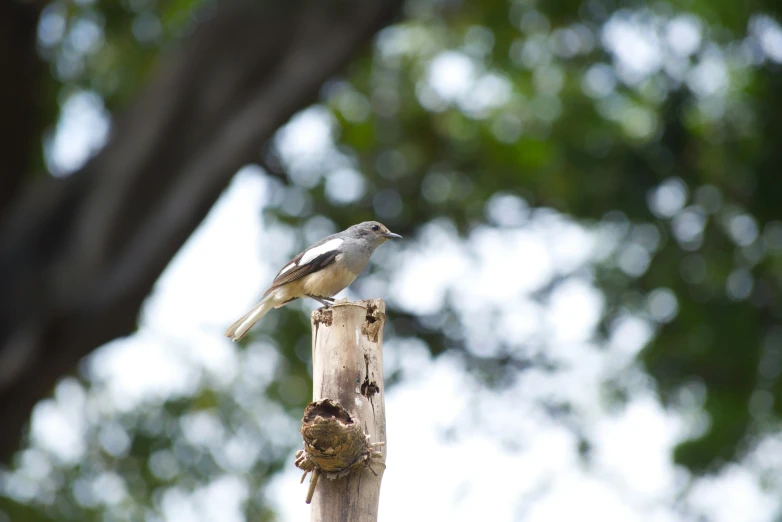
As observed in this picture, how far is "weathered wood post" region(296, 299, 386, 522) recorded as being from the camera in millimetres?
3748

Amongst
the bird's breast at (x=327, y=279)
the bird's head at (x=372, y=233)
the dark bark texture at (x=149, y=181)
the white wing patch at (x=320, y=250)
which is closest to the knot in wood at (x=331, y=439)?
the bird's breast at (x=327, y=279)

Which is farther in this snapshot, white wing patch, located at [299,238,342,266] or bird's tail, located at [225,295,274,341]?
white wing patch, located at [299,238,342,266]

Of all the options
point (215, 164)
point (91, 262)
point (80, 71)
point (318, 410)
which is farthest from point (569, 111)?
point (318, 410)

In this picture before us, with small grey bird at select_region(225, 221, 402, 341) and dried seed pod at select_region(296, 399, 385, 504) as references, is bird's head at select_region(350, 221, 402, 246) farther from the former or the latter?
dried seed pod at select_region(296, 399, 385, 504)

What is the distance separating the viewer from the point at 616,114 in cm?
1249

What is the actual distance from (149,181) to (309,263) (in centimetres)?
285

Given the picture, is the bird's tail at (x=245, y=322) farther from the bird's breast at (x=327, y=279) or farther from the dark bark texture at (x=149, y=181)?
the dark bark texture at (x=149, y=181)

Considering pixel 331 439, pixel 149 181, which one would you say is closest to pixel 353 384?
pixel 331 439

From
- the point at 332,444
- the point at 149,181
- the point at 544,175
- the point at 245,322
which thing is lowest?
the point at 332,444

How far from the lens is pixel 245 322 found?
636cm

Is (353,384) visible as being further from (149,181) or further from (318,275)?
(149,181)

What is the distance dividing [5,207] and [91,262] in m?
1.73

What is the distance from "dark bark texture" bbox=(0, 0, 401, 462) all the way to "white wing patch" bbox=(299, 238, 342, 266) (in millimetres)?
2087

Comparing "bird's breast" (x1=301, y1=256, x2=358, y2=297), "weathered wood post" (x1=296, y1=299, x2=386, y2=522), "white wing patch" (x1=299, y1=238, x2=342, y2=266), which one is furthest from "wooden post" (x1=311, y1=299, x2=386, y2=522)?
"white wing patch" (x1=299, y1=238, x2=342, y2=266)
